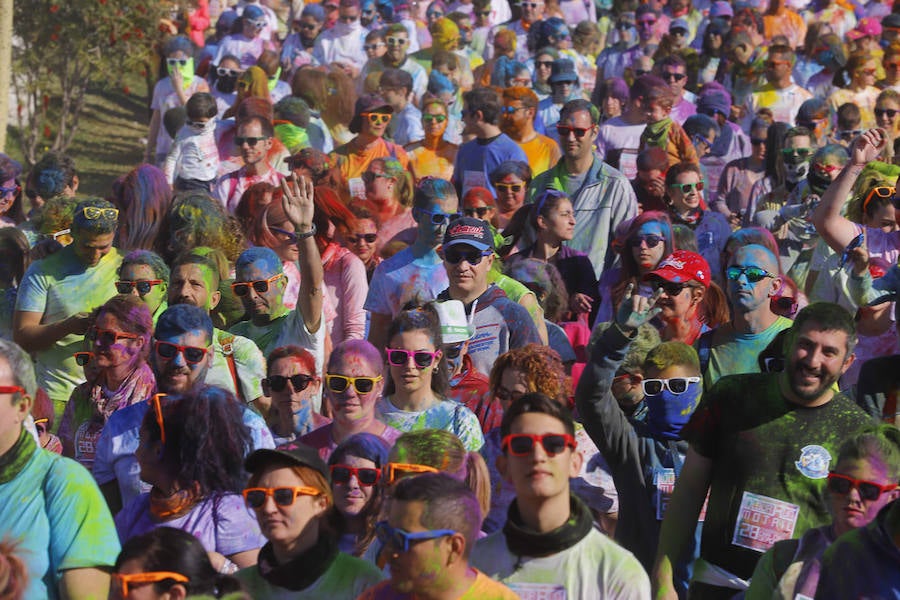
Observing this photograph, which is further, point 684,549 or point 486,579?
point 684,549

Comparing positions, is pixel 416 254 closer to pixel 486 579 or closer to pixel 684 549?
pixel 684 549

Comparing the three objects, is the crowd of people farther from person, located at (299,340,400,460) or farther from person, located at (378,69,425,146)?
person, located at (378,69,425,146)

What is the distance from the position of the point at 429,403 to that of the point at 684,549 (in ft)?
4.44

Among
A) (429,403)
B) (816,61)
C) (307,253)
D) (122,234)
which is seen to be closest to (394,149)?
(122,234)

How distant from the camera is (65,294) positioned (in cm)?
745

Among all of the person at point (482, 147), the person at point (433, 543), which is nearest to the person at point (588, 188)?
the person at point (482, 147)

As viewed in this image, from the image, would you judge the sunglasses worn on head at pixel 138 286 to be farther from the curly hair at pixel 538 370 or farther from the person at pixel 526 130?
the person at pixel 526 130

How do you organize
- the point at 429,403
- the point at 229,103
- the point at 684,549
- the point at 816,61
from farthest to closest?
the point at 816,61
the point at 229,103
the point at 429,403
the point at 684,549

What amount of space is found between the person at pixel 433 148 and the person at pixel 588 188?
1.75 meters

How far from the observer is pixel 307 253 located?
7.05 m

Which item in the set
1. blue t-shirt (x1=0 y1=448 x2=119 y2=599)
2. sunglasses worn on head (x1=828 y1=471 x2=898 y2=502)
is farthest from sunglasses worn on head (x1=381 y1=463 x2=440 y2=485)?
sunglasses worn on head (x1=828 y1=471 x2=898 y2=502)

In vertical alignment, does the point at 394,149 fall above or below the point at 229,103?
above

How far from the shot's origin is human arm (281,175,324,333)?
275 inches

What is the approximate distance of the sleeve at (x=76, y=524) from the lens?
424 cm
